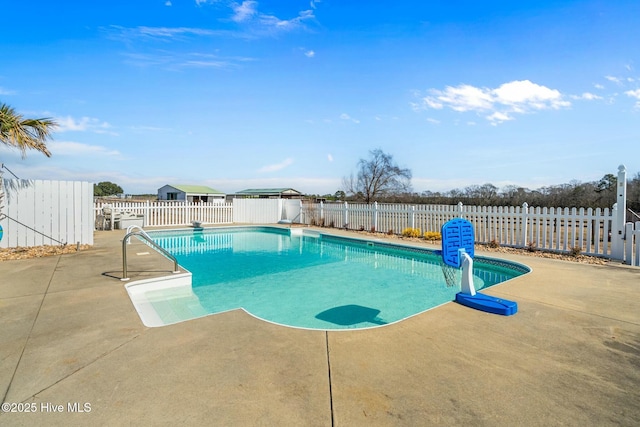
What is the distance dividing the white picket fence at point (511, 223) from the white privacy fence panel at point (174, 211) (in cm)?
612

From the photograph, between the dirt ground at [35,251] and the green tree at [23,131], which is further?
the green tree at [23,131]

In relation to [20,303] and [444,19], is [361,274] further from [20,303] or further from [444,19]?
[444,19]

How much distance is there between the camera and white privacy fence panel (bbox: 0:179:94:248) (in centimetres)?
753

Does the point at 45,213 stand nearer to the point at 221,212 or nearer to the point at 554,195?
the point at 221,212

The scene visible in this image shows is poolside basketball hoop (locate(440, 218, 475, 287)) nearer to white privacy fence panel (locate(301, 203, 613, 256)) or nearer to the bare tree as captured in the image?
white privacy fence panel (locate(301, 203, 613, 256))

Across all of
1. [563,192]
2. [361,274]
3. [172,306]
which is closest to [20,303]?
[172,306]

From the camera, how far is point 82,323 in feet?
10.2

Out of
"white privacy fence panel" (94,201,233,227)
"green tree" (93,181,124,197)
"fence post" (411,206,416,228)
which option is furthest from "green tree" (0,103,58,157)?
"green tree" (93,181,124,197)

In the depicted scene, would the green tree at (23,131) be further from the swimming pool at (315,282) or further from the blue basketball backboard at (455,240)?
the blue basketball backboard at (455,240)

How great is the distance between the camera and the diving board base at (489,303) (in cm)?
343

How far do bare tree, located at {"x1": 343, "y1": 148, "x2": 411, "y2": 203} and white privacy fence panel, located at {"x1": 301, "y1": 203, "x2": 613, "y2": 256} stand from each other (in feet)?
37.2

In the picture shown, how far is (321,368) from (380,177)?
24456mm

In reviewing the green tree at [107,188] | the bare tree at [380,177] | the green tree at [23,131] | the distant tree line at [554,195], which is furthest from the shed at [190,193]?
the green tree at [107,188]

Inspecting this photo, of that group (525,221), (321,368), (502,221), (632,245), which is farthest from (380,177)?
(321,368)
